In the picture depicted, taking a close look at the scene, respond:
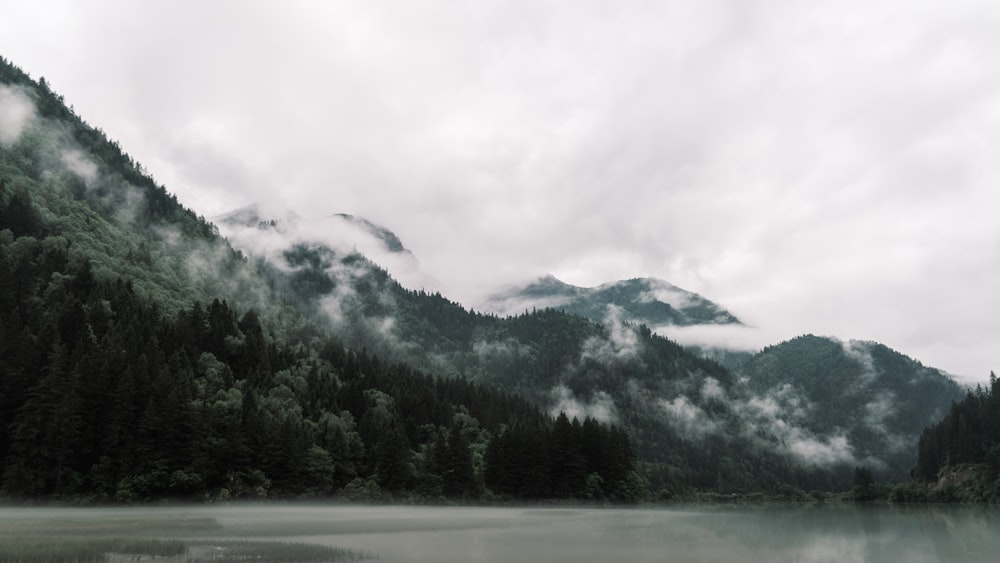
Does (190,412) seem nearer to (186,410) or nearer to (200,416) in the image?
(186,410)

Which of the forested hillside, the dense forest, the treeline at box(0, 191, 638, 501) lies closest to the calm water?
the treeline at box(0, 191, 638, 501)

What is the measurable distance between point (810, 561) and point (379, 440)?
109 meters

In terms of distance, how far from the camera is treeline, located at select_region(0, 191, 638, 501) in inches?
3637

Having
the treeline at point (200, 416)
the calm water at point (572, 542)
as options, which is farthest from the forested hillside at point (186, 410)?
the calm water at point (572, 542)

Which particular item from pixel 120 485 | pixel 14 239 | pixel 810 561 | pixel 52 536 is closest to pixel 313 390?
pixel 120 485

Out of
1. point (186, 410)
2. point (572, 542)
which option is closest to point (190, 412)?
point (186, 410)

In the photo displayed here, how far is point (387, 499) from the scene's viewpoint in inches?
5177

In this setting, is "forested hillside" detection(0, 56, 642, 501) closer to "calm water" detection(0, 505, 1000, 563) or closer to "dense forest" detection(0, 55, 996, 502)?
"dense forest" detection(0, 55, 996, 502)

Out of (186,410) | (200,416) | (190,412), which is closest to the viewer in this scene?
(186,410)

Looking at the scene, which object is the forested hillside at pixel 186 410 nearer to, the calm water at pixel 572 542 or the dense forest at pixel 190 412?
the dense forest at pixel 190 412

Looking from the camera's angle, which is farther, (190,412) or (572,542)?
(190,412)

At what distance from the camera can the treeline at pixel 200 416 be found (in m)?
92.4

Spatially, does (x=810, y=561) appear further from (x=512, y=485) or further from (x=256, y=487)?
(x=512, y=485)

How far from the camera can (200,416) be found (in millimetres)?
103812
